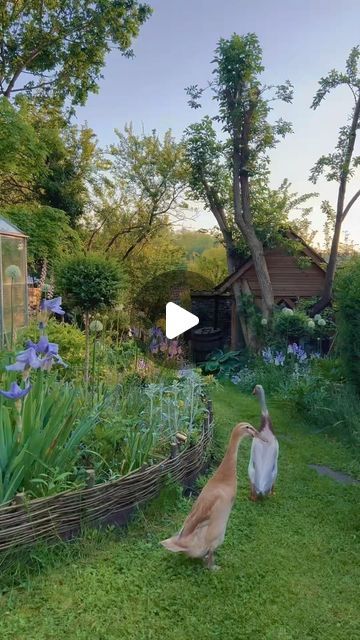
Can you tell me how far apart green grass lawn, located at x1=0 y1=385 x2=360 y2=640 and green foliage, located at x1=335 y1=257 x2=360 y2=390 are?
2395mm

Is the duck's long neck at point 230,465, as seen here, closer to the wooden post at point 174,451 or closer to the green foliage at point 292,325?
the wooden post at point 174,451

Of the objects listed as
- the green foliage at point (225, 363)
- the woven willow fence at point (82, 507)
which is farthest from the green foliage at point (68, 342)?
the green foliage at point (225, 363)

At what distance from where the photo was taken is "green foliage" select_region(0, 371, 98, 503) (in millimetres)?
2430

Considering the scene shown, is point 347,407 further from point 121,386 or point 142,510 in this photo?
point 142,510

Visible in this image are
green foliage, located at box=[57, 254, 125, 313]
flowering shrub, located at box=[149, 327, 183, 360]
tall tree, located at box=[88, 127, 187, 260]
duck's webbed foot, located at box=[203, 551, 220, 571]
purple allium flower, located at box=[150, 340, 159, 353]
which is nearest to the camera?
duck's webbed foot, located at box=[203, 551, 220, 571]

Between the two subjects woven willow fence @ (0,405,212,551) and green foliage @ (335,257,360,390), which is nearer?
woven willow fence @ (0,405,212,551)

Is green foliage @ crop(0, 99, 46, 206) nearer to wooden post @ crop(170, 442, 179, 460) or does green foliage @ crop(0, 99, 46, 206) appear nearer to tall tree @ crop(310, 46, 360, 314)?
tall tree @ crop(310, 46, 360, 314)

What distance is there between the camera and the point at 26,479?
253 centimetres

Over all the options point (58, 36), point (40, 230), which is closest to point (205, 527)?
point (40, 230)

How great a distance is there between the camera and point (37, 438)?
98.6 inches

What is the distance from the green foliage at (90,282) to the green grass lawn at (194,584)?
1988 mm

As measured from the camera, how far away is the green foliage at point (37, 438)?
243cm
